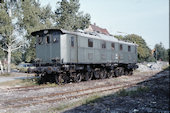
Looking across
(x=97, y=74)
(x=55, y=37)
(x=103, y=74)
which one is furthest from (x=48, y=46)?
(x=103, y=74)

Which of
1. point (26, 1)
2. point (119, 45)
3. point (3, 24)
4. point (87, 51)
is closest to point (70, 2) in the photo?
point (26, 1)

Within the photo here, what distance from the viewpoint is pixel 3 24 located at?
25.7 metres

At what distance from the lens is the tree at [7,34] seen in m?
25.0

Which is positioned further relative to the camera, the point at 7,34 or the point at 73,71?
the point at 7,34

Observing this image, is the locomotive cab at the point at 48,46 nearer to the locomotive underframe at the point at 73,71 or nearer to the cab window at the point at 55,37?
the cab window at the point at 55,37

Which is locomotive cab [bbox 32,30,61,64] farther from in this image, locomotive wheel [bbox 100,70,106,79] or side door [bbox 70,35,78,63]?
locomotive wheel [bbox 100,70,106,79]

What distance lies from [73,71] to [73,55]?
122 cm

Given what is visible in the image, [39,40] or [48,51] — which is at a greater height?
[39,40]

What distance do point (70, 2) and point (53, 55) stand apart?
90.2ft

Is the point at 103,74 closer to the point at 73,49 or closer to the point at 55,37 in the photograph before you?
the point at 73,49

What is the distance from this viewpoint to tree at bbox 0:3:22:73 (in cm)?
2502

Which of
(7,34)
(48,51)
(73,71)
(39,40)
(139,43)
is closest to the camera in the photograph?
(73,71)

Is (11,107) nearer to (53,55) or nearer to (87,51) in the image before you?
(53,55)

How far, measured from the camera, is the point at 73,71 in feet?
48.1
